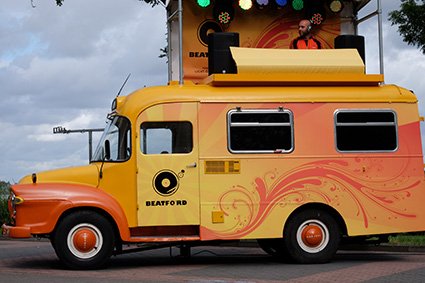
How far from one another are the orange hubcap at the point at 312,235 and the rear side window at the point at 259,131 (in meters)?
1.38

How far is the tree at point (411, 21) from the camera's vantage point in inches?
942

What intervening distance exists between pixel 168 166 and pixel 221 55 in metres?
2.39

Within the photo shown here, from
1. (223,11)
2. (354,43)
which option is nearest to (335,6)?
(354,43)

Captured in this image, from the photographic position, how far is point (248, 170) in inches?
538

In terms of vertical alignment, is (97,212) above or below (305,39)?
below

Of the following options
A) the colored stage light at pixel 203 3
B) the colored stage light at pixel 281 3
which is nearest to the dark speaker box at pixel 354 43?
the colored stage light at pixel 281 3

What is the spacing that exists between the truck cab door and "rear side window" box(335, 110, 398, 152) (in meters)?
2.54

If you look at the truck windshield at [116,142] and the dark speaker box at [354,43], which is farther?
the dark speaker box at [354,43]

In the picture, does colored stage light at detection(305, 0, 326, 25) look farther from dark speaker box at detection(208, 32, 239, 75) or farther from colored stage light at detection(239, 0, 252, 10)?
dark speaker box at detection(208, 32, 239, 75)

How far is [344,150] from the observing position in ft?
46.0

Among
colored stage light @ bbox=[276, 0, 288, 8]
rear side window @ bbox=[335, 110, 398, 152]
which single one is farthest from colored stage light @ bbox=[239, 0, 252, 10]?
rear side window @ bbox=[335, 110, 398, 152]

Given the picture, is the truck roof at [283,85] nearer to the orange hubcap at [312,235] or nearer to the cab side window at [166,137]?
the cab side window at [166,137]

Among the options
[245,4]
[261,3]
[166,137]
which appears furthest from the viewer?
[261,3]

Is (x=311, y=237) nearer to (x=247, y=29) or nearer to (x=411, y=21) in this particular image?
(x=247, y=29)
